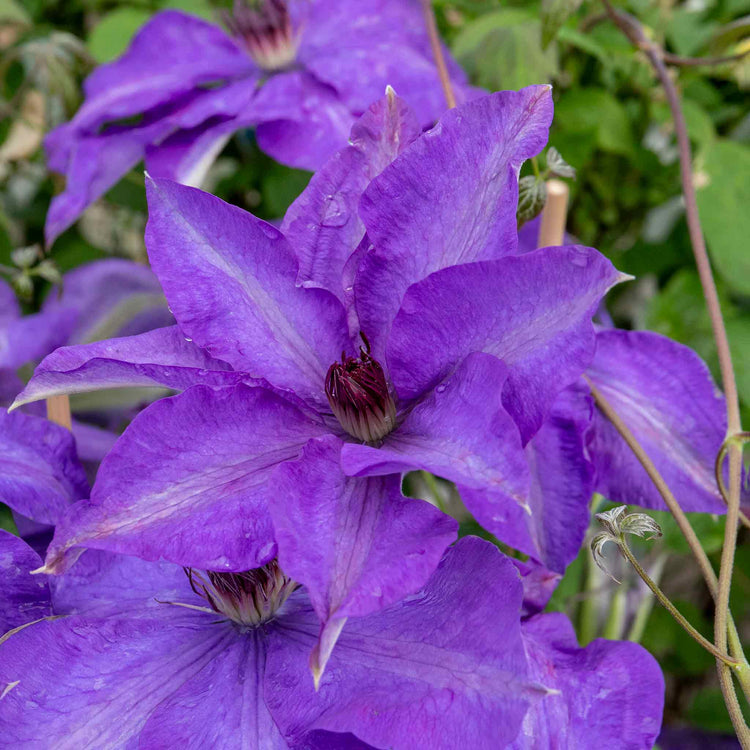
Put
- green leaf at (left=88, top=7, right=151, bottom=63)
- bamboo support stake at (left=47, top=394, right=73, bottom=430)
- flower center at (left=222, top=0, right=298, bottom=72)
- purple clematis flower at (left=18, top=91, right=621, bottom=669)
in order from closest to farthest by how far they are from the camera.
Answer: purple clematis flower at (left=18, top=91, right=621, bottom=669)
bamboo support stake at (left=47, top=394, right=73, bottom=430)
flower center at (left=222, top=0, right=298, bottom=72)
green leaf at (left=88, top=7, right=151, bottom=63)

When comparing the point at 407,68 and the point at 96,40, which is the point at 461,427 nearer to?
the point at 407,68

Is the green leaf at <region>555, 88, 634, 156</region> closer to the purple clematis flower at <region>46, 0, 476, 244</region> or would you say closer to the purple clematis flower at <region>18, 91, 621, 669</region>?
the purple clematis flower at <region>46, 0, 476, 244</region>

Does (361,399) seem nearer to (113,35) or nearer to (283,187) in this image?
(283,187)

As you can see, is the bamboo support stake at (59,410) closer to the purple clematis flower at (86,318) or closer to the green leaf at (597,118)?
the purple clematis flower at (86,318)

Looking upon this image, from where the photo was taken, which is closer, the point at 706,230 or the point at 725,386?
the point at 725,386

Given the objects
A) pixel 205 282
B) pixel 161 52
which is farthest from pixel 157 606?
pixel 161 52

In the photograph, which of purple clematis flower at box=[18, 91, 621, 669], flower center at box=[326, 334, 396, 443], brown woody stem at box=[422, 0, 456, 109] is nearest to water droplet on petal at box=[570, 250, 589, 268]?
purple clematis flower at box=[18, 91, 621, 669]
